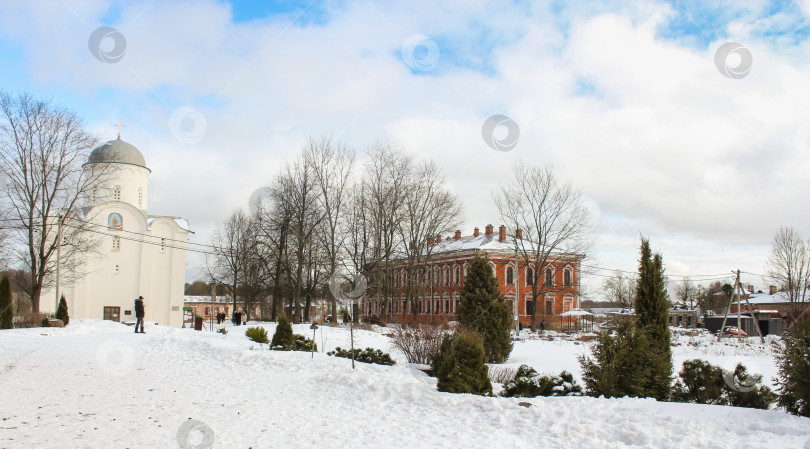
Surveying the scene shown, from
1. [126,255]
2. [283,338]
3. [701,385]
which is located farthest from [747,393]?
[126,255]

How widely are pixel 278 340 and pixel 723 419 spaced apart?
41.9ft

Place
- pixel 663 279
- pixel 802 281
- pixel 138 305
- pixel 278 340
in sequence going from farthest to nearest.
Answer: pixel 802 281
pixel 138 305
pixel 278 340
pixel 663 279

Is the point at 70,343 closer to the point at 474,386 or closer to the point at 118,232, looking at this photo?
the point at 474,386

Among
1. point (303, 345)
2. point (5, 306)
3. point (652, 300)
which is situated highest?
point (652, 300)

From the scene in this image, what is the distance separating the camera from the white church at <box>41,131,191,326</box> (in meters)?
40.9

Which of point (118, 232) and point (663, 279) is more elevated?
point (118, 232)

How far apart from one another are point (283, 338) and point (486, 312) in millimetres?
5987

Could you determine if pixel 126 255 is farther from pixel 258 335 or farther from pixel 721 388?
pixel 721 388

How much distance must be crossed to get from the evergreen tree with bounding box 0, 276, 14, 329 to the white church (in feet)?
44.3

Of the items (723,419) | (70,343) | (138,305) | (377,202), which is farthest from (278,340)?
(377,202)

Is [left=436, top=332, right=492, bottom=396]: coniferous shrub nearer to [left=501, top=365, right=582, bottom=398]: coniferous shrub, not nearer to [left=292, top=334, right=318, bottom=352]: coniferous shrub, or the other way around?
[left=501, top=365, right=582, bottom=398]: coniferous shrub

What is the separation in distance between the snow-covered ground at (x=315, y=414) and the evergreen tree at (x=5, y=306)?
45.9ft

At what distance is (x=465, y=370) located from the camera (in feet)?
33.1

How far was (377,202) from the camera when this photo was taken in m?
40.4
